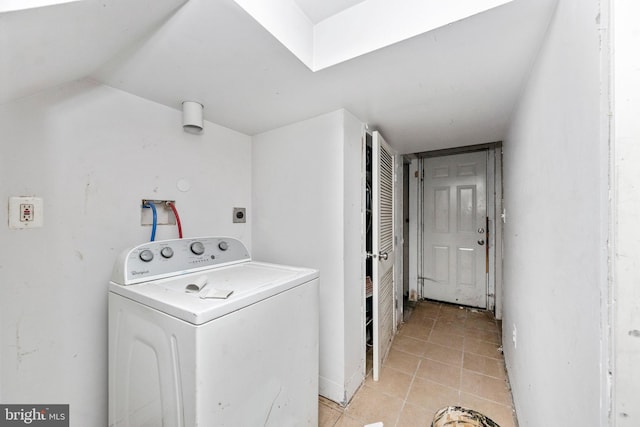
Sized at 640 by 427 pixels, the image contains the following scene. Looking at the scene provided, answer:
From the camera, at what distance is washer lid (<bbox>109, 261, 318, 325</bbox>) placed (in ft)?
2.60

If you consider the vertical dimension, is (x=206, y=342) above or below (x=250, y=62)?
below

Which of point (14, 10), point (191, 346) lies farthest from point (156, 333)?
point (14, 10)

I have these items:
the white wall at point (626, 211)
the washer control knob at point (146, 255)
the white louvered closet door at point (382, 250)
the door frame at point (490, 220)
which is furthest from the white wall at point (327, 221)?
the door frame at point (490, 220)

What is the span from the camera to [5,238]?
92 centimetres

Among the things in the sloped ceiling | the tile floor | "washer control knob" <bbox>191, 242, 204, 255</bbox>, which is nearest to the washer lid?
"washer control knob" <bbox>191, 242, 204, 255</bbox>

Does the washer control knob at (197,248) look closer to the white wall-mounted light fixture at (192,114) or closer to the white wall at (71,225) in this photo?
the white wall at (71,225)

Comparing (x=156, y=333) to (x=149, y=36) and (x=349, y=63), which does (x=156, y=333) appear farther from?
(x=349, y=63)

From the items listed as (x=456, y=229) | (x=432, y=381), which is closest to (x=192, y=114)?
(x=432, y=381)

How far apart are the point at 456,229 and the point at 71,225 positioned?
3446 mm

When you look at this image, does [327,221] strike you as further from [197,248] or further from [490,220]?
[490,220]

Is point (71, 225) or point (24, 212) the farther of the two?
point (71, 225)

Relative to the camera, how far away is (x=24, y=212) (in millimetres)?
966

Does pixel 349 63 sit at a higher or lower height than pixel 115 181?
higher

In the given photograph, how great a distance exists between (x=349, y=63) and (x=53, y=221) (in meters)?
1.41
